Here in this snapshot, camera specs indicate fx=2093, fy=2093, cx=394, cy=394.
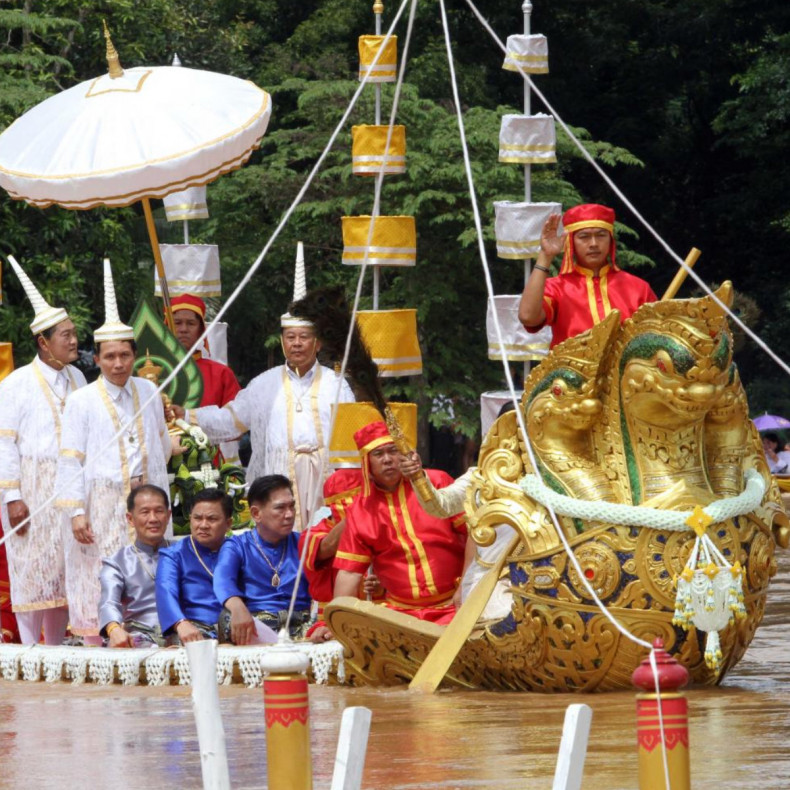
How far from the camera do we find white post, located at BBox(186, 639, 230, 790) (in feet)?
15.2

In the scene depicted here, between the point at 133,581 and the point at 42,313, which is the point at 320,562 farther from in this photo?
the point at 42,313

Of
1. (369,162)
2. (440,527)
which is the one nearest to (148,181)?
(369,162)

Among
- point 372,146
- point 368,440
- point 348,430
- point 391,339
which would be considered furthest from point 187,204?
point 368,440

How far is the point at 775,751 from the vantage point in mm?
5801

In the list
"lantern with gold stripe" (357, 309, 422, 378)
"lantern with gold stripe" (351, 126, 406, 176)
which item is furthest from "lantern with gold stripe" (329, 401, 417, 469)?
"lantern with gold stripe" (351, 126, 406, 176)

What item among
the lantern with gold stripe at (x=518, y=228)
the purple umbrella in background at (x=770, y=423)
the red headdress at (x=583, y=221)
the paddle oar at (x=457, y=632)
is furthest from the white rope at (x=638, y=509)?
the purple umbrella in background at (x=770, y=423)

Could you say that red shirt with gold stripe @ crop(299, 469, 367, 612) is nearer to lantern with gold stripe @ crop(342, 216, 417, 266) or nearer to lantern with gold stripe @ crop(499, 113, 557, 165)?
lantern with gold stripe @ crop(342, 216, 417, 266)

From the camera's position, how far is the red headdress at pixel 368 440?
25.3ft

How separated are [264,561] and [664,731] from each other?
13.4ft

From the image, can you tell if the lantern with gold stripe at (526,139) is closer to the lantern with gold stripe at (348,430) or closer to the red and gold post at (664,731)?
the lantern with gold stripe at (348,430)

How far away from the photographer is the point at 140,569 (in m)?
8.55

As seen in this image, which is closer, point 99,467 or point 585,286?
point 585,286

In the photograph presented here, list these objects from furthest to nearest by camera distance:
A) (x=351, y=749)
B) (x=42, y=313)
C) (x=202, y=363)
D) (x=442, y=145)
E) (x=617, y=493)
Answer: (x=442, y=145) < (x=202, y=363) < (x=42, y=313) < (x=617, y=493) < (x=351, y=749)

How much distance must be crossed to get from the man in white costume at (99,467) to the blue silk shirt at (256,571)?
0.74m
